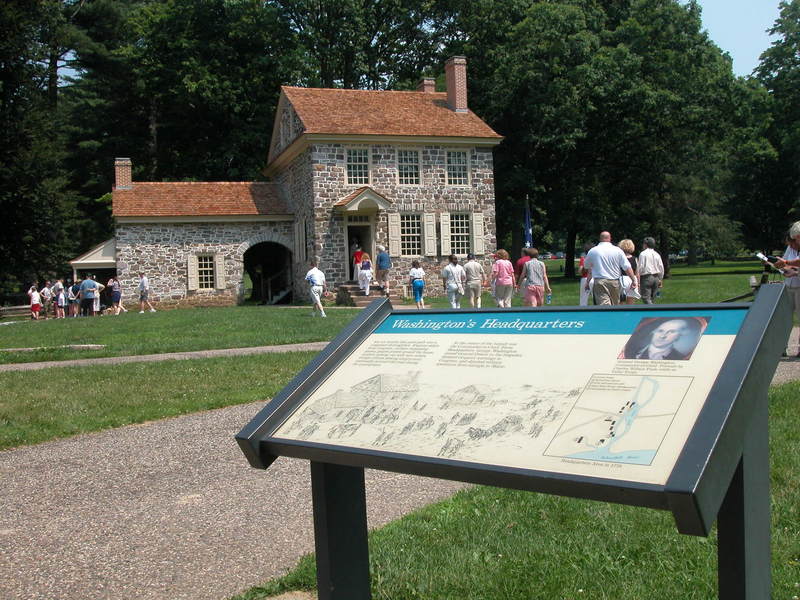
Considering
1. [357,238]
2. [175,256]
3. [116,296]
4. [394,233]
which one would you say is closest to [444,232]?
[394,233]

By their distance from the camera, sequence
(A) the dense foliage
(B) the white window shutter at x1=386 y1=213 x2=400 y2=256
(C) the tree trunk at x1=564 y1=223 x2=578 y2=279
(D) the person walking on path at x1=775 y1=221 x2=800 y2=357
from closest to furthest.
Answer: (D) the person walking on path at x1=775 y1=221 x2=800 y2=357, (B) the white window shutter at x1=386 y1=213 x2=400 y2=256, (A) the dense foliage, (C) the tree trunk at x1=564 y1=223 x2=578 y2=279

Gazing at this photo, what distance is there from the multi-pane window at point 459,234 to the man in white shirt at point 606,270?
19899 mm

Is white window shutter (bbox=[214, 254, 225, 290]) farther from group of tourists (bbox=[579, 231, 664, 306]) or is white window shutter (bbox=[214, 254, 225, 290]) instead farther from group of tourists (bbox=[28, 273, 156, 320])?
group of tourists (bbox=[579, 231, 664, 306])

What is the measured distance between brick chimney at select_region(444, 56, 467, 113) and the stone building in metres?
0.05

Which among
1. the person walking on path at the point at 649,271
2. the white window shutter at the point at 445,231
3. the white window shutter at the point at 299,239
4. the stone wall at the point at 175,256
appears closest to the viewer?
the person walking on path at the point at 649,271

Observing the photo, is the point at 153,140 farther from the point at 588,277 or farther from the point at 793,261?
the point at 793,261

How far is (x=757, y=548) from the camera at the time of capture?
265 cm

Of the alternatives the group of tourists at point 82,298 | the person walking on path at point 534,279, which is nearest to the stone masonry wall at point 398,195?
the group of tourists at point 82,298

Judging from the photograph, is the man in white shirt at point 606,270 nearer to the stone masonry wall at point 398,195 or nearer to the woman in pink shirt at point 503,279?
the woman in pink shirt at point 503,279

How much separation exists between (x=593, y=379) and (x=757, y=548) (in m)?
0.74

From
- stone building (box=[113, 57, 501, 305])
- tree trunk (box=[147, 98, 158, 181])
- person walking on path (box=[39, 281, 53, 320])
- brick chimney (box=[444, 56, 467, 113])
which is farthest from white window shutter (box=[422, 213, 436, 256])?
tree trunk (box=[147, 98, 158, 181])

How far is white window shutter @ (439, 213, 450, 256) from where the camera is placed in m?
33.9

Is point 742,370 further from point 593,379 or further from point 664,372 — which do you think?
point 593,379

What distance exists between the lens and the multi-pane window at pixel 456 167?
34.3 metres
